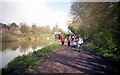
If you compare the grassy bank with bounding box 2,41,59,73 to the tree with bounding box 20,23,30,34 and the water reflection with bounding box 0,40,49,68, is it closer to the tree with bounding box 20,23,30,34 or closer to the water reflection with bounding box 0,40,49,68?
the water reflection with bounding box 0,40,49,68

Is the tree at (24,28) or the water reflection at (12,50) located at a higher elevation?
the tree at (24,28)

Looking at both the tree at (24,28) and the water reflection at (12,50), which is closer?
the water reflection at (12,50)

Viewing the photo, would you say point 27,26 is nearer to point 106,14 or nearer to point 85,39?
point 85,39

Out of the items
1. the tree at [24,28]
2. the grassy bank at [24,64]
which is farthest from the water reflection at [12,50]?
the tree at [24,28]

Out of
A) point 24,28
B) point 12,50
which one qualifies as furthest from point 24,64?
point 24,28

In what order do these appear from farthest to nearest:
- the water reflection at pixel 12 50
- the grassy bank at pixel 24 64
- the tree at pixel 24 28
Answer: the tree at pixel 24 28 < the water reflection at pixel 12 50 < the grassy bank at pixel 24 64

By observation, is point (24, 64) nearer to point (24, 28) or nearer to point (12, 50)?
point (12, 50)

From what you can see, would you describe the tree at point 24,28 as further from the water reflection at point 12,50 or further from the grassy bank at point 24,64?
the grassy bank at point 24,64

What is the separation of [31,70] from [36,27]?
238 feet

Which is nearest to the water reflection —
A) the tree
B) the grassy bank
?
the grassy bank

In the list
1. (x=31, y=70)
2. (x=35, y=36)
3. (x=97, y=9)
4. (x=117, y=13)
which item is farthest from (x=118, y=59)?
(x=35, y=36)

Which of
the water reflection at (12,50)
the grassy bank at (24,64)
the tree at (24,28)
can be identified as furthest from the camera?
the tree at (24,28)

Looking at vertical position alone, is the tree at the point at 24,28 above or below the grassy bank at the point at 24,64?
above

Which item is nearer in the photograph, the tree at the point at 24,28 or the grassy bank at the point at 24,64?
the grassy bank at the point at 24,64
